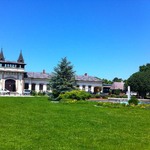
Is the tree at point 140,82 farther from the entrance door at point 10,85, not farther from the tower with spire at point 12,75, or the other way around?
the entrance door at point 10,85

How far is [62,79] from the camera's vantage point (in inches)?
1471

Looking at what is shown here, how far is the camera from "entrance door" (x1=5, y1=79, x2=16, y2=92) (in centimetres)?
6262

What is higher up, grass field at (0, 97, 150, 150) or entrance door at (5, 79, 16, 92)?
entrance door at (5, 79, 16, 92)

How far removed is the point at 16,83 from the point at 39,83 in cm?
688

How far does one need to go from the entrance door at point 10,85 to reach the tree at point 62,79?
26465 millimetres

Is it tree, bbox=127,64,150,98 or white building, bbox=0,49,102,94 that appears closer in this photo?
tree, bbox=127,64,150,98

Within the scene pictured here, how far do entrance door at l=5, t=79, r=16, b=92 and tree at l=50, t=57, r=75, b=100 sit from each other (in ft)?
86.8

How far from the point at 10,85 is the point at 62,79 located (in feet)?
92.8

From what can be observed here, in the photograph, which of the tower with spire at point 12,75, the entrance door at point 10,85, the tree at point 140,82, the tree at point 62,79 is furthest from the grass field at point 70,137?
the entrance door at point 10,85

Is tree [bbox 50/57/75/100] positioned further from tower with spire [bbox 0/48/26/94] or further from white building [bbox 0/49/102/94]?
tower with spire [bbox 0/48/26/94]

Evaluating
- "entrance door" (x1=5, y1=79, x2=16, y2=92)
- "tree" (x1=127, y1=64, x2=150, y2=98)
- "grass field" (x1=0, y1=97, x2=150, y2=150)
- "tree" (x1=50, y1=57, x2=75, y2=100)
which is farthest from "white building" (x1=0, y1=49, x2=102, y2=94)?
"grass field" (x1=0, y1=97, x2=150, y2=150)

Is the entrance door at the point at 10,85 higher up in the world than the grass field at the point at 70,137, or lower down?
higher up

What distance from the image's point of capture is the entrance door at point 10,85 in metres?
62.6

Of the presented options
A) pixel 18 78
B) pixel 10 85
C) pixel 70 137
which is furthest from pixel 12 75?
pixel 70 137
